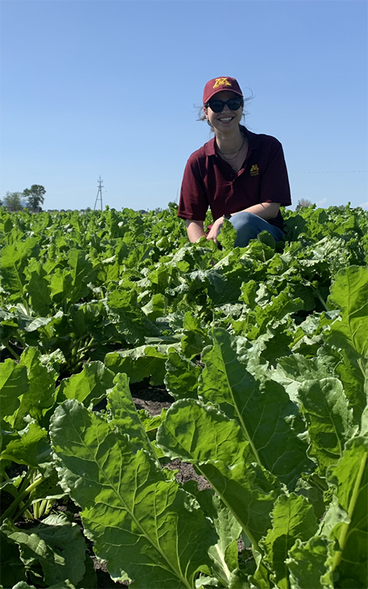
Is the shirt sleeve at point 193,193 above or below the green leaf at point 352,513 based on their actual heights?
above

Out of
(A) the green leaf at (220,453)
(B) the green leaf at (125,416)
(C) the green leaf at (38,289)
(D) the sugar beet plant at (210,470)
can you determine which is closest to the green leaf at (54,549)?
(D) the sugar beet plant at (210,470)

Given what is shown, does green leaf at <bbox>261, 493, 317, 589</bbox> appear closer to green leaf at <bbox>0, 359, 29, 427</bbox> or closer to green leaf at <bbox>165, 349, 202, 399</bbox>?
green leaf at <bbox>165, 349, 202, 399</bbox>

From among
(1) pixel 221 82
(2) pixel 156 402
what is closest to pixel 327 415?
(2) pixel 156 402

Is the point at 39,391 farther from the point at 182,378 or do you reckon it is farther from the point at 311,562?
the point at 311,562

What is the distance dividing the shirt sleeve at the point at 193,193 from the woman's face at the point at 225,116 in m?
0.49

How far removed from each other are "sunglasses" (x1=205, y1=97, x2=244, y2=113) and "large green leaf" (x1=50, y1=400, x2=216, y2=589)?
4273 mm

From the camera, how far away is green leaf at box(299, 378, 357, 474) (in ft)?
3.49

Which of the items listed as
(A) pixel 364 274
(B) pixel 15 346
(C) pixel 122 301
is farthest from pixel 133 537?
Answer: (B) pixel 15 346

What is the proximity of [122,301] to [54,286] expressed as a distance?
0.65 m

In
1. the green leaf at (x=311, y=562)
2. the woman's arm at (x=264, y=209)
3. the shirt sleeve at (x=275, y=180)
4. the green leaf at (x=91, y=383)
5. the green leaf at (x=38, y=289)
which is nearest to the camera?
the green leaf at (x=311, y=562)

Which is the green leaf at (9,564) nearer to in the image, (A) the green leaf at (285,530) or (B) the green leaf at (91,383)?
(B) the green leaf at (91,383)

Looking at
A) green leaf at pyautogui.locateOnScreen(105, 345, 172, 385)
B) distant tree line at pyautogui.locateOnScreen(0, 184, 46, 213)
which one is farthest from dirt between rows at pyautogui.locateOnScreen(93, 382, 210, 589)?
distant tree line at pyautogui.locateOnScreen(0, 184, 46, 213)

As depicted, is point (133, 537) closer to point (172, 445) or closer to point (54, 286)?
point (172, 445)

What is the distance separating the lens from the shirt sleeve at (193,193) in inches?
208
